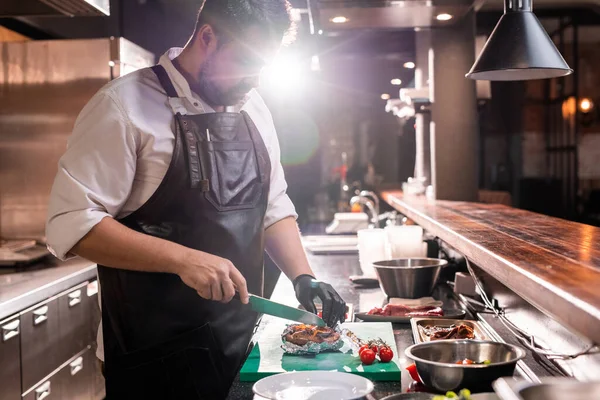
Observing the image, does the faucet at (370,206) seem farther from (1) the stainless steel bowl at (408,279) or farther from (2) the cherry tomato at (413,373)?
(2) the cherry tomato at (413,373)

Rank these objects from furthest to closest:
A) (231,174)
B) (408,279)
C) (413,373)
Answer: (408,279) → (231,174) → (413,373)

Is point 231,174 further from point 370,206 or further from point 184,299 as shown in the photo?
point 370,206

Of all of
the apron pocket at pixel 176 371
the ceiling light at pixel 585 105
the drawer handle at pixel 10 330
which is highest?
the ceiling light at pixel 585 105

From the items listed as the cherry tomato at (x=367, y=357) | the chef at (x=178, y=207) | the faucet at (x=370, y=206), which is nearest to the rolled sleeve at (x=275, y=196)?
the chef at (x=178, y=207)

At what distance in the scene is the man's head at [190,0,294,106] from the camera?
216cm

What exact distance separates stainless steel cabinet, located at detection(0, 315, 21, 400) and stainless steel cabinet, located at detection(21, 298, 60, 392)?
53 mm

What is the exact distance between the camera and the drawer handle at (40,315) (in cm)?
347

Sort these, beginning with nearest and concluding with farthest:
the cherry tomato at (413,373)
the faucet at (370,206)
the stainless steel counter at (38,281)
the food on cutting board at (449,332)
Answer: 1. the cherry tomato at (413,373)
2. the food on cutting board at (449,332)
3. the stainless steel counter at (38,281)
4. the faucet at (370,206)

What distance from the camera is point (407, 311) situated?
2.64m

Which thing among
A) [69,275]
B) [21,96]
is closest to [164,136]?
[69,275]

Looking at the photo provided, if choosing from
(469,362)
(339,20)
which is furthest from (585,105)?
(469,362)

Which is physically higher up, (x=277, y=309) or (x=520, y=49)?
(x=520, y=49)

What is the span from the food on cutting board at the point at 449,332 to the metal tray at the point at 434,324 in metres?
0.02

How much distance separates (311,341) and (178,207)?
0.56 m
